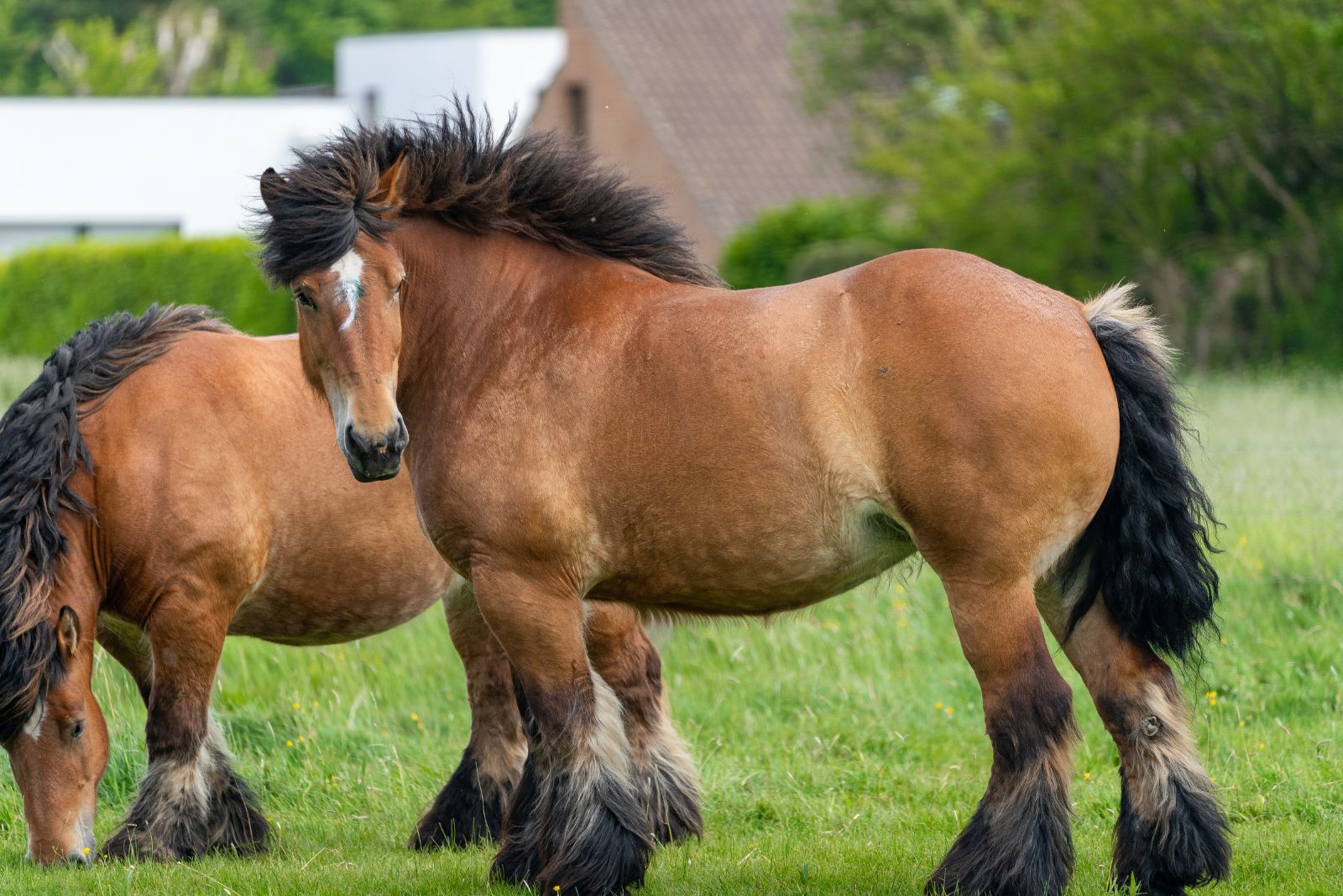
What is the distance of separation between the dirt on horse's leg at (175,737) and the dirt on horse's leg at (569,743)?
4.63ft

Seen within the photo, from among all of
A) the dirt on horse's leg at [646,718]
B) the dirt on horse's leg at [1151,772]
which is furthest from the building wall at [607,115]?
the dirt on horse's leg at [1151,772]

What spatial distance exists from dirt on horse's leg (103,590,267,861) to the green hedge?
23.8 metres

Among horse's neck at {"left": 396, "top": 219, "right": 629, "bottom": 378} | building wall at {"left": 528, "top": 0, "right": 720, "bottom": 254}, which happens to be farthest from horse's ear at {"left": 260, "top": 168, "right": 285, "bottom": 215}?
building wall at {"left": 528, "top": 0, "right": 720, "bottom": 254}

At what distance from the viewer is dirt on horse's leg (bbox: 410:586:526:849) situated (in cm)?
575

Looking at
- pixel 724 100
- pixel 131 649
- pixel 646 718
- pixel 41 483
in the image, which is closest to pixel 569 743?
pixel 646 718

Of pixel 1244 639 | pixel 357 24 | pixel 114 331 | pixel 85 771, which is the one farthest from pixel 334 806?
pixel 357 24

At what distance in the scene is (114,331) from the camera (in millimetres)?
5770

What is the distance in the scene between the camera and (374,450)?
13.6 ft

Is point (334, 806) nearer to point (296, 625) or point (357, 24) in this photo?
point (296, 625)

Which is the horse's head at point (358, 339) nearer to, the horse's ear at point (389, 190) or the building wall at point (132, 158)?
the horse's ear at point (389, 190)

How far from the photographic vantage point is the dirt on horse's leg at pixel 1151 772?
4254 mm

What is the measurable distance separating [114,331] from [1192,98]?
1996 cm

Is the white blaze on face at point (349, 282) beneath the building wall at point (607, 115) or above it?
above

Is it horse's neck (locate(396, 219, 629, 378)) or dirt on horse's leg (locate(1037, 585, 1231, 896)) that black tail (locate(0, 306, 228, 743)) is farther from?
dirt on horse's leg (locate(1037, 585, 1231, 896))
